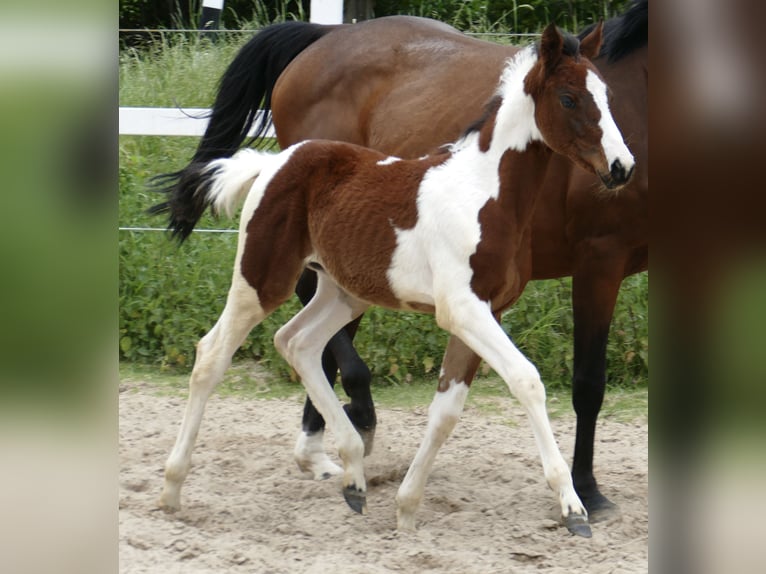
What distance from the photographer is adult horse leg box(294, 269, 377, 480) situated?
4125 mm

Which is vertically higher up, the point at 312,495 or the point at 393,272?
the point at 393,272

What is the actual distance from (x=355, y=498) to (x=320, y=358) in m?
0.57

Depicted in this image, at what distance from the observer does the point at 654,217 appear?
1.09 m

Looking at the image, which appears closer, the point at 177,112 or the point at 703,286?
the point at 703,286

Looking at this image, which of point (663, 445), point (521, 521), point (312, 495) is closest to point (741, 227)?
point (663, 445)

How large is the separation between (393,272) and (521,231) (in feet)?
1.58

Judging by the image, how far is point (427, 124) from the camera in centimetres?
433

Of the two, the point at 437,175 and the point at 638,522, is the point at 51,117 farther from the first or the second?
the point at 638,522

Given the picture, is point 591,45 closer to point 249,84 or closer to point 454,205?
point 454,205

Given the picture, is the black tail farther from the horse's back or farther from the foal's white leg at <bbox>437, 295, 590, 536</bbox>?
the foal's white leg at <bbox>437, 295, 590, 536</bbox>

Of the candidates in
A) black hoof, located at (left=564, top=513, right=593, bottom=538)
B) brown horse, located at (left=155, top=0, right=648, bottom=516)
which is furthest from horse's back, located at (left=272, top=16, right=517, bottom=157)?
black hoof, located at (left=564, top=513, right=593, bottom=538)

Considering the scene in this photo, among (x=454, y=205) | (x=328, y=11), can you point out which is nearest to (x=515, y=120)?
(x=454, y=205)

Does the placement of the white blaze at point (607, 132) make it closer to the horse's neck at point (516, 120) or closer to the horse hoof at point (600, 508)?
the horse's neck at point (516, 120)

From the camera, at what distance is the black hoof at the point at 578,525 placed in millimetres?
3140
